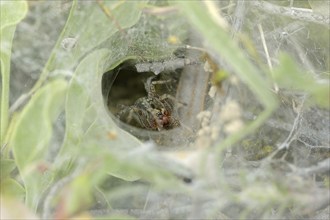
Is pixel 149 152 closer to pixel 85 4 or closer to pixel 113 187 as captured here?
pixel 113 187

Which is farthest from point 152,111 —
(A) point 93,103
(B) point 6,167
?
(B) point 6,167

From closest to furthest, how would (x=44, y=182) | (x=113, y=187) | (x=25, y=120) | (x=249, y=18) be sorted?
(x=25, y=120)
(x=44, y=182)
(x=113, y=187)
(x=249, y=18)

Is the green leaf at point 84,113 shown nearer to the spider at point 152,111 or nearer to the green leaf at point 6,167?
the green leaf at point 6,167

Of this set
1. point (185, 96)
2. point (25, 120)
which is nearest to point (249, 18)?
point (185, 96)

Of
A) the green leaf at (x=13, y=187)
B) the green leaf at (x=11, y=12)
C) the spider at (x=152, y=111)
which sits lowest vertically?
the spider at (x=152, y=111)

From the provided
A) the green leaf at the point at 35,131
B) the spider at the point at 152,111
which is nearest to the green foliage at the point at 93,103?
the green leaf at the point at 35,131

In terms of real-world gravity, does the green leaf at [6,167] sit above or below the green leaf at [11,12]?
below

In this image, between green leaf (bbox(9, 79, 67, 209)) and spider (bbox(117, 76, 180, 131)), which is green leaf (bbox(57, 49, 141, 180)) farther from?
spider (bbox(117, 76, 180, 131))

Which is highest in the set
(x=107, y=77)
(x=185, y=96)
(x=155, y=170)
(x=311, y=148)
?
(x=155, y=170)
